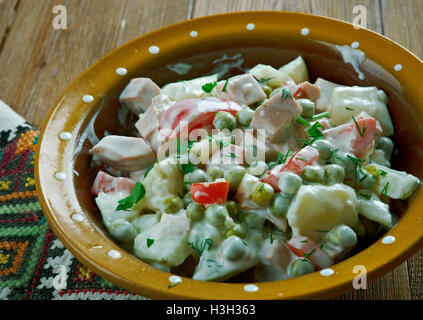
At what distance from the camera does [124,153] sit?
2453 millimetres

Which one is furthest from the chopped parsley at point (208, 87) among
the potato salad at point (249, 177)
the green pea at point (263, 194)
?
the green pea at point (263, 194)

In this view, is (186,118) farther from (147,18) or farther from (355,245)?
(147,18)

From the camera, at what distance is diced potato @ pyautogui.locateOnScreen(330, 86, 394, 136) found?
2.47 m

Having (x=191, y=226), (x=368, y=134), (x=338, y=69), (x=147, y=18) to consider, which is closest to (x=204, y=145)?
(x=191, y=226)

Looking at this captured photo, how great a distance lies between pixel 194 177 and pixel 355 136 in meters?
0.73

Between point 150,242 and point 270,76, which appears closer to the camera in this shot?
point 150,242

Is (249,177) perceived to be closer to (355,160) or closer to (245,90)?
(355,160)

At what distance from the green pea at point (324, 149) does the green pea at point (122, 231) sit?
2.80 ft

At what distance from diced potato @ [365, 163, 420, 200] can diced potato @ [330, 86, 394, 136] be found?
34cm

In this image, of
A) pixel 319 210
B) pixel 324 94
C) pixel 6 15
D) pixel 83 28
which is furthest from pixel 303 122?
pixel 6 15

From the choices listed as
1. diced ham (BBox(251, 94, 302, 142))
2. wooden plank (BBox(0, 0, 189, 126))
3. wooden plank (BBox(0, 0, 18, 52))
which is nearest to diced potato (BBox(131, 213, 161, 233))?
diced ham (BBox(251, 94, 302, 142))

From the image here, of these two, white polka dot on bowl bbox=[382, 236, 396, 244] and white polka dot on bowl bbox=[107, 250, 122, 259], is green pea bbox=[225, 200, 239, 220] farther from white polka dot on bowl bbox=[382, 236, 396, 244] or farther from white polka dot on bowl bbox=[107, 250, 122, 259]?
white polka dot on bowl bbox=[382, 236, 396, 244]

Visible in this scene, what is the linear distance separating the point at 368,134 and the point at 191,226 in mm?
875

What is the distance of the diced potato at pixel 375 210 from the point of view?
6.63 ft
